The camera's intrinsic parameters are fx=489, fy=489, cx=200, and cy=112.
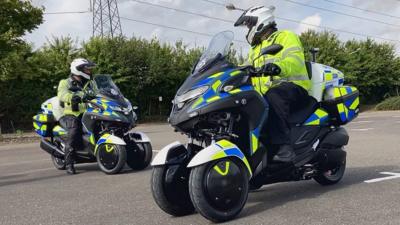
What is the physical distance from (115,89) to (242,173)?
14.8 ft

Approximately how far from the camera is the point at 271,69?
4.86m

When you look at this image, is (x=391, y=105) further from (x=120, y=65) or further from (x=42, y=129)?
(x=42, y=129)

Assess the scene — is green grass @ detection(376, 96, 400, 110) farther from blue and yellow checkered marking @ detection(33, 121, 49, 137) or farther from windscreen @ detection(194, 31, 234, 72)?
windscreen @ detection(194, 31, 234, 72)

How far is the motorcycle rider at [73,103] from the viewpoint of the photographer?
27.5 ft

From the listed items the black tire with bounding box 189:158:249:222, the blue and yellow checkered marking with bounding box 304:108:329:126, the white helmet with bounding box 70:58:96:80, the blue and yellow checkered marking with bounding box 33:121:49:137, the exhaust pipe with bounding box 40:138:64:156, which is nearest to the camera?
the black tire with bounding box 189:158:249:222

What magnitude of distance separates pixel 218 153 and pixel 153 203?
1502mm

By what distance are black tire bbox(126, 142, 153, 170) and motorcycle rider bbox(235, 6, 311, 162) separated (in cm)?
347

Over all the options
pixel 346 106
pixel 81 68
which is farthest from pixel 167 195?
pixel 81 68

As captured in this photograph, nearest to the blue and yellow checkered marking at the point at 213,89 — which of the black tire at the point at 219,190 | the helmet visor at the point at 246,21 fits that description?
the black tire at the point at 219,190

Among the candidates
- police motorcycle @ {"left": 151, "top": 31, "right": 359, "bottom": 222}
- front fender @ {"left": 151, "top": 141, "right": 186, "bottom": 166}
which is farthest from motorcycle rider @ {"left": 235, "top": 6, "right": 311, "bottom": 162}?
front fender @ {"left": 151, "top": 141, "right": 186, "bottom": 166}

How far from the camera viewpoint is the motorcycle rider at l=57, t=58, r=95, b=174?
8.39 m

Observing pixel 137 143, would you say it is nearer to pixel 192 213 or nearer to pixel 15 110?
pixel 192 213

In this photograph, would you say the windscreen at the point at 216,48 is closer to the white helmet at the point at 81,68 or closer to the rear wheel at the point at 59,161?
the white helmet at the point at 81,68

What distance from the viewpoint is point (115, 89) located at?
27.9 feet
